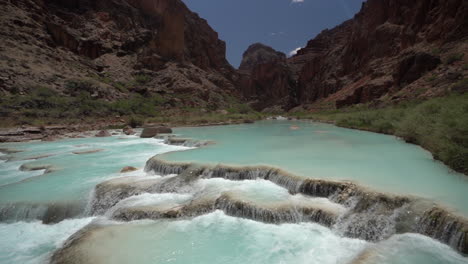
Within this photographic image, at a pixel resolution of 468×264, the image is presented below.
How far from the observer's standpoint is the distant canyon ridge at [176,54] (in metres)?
29.4

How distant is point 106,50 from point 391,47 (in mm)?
53293

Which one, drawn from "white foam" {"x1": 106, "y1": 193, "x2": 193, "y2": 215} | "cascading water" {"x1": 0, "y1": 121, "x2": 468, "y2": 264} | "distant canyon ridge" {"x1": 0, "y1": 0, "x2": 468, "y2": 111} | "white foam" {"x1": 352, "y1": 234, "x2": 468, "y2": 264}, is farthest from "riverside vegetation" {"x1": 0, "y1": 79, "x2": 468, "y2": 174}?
"white foam" {"x1": 106, "y1": 193, "x2": 193, "y2": 215}

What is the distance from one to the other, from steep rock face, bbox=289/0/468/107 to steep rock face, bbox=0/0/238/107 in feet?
94.7

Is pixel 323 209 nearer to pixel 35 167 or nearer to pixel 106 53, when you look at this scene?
pixel 35 167

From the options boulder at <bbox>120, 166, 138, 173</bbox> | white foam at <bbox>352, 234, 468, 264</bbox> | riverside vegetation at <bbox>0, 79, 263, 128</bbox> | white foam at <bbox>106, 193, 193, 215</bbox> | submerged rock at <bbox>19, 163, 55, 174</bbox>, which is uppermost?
riverside vegetation at <bbox>0, 79, 263, 128</bbox>

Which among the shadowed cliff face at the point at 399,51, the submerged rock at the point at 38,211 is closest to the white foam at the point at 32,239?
the submerged rock at the point at 38,211

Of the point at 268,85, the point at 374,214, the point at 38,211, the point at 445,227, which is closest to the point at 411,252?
the point at 445,227

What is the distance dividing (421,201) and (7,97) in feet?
107

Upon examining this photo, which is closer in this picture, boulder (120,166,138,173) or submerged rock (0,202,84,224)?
submerged rock (0,202,84,224)

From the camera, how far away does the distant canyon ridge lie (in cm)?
2944

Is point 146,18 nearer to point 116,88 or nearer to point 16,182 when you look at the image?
point 116,88

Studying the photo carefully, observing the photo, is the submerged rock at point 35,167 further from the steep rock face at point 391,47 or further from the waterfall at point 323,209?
the steep rock face at point 391,47

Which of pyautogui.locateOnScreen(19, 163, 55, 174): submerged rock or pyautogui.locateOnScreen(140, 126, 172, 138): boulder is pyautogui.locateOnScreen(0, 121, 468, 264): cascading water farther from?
pyautogui.locateOnScreen(140, 126, 172, 138): boulder

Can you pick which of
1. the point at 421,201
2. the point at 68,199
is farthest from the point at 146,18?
the point at 421,201
